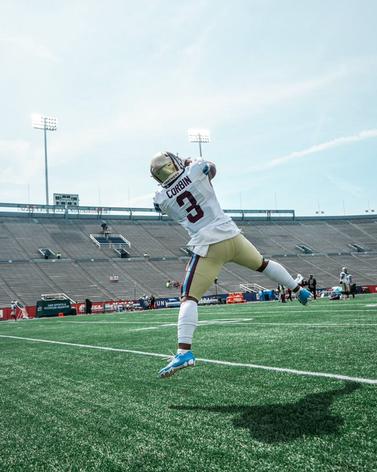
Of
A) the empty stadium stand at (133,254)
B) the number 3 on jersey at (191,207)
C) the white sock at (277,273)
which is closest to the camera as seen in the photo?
the number 3 on jersey at (191,207)

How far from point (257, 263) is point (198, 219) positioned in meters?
0.71

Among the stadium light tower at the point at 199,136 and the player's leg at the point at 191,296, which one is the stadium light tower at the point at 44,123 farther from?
the player's leg at the point at 191,296

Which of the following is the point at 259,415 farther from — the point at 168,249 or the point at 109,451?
the point at 168,249

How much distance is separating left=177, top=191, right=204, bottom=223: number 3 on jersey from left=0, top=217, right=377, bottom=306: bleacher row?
3477 centimetres

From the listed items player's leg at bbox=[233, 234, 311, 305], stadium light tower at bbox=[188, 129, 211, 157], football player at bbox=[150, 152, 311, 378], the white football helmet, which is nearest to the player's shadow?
football player at bbox=[150, 152, 311, 378]

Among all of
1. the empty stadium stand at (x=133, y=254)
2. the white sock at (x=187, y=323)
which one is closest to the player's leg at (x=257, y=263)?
the white sock at (x=187, y=323)

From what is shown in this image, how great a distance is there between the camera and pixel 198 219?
409 centimetres

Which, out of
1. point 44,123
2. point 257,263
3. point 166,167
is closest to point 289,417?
point 257,263

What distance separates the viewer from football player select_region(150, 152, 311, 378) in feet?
12.9

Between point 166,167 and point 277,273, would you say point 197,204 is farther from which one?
point 277,273

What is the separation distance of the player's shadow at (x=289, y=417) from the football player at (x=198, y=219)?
1.16 metres

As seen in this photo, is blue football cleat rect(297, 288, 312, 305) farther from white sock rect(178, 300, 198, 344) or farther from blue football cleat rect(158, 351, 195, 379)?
blue football cleat rect(158, 351, 195, 379)

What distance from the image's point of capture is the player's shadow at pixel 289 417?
231cm

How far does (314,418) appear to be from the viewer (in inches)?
98.0
